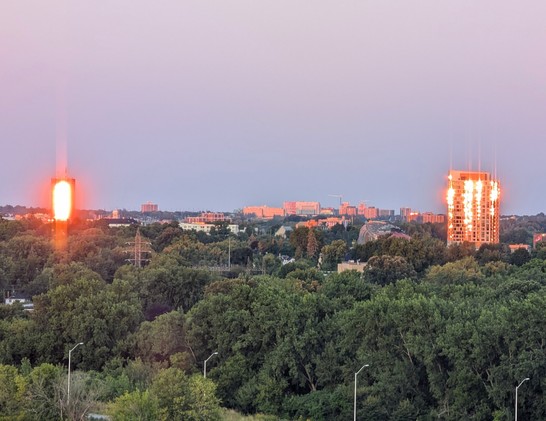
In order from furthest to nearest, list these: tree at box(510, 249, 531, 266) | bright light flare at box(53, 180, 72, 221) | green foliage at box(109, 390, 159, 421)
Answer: tree at box(510, 249, 531, 266) → bright light flare at box(53, 180, 72, 221) → green foliage at box(109, 390, 159, 421)

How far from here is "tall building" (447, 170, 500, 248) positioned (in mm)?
87188

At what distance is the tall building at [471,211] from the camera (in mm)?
87188

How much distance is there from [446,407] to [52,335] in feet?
43.1

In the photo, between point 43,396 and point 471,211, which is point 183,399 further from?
point 471,211

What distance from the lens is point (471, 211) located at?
87.4 m

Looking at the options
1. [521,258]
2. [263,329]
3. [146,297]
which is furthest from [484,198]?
[263,329]

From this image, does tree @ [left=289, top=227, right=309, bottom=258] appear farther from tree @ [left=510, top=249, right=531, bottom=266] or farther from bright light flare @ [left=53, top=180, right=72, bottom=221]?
bright light flare @ [left=53, top=180, right=72, bottom=221]

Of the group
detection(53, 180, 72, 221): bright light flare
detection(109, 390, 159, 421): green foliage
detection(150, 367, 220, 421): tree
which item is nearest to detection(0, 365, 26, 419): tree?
detection(109, 390, 159, 421): green foliage

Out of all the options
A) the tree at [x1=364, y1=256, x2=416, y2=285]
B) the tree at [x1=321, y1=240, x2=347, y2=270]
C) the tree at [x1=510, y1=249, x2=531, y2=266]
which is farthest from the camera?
the tree at [x1=321, y1=240, x2=347, y2=270]

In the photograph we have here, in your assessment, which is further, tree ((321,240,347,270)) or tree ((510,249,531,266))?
tree ((321,240,347,270))

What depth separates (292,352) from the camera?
92.7 feet

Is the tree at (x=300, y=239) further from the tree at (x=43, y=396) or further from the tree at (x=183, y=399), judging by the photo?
the tree at (x=183, y=399)

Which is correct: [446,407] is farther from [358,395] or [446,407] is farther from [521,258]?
[521,258]

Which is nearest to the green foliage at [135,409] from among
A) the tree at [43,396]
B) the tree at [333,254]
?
the tree at [43,396]
